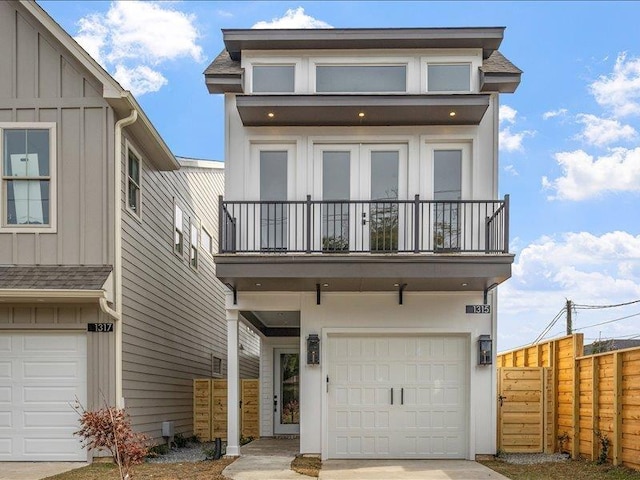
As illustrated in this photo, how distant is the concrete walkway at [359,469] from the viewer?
9.62m

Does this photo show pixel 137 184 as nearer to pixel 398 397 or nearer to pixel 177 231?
pixel 177 231

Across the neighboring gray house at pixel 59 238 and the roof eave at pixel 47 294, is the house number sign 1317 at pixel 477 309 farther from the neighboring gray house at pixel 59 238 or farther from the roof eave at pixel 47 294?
the roof eave at pixel 47 294

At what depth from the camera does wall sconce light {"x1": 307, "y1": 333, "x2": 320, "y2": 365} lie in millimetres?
11570

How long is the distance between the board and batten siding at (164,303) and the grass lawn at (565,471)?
6103mm

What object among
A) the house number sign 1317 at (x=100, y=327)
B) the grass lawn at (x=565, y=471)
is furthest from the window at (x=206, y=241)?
the grass lawn at (x=565, y=471)

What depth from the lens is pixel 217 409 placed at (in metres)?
14.8

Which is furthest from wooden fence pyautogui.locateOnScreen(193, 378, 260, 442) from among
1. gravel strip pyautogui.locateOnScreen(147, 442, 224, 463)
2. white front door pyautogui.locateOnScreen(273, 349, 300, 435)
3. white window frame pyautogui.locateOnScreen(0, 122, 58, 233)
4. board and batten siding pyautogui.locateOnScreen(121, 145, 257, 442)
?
white window frame pyautogui.locateOnScreen(0, 122, 58, 233)

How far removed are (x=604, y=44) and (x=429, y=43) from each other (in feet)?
19.7

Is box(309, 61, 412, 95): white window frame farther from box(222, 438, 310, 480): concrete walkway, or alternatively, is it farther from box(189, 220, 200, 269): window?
box(189, 220, 200, 269): window

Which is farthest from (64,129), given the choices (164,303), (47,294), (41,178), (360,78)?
(360,78)

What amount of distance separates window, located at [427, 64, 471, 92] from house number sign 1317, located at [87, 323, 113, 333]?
22.0 feet

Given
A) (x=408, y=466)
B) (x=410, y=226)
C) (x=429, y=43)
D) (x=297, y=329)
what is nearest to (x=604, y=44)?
(x=429, y=43)

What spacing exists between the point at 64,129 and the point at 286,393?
8.07 m

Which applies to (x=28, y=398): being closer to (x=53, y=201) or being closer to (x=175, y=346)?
(x=53, y=201)
